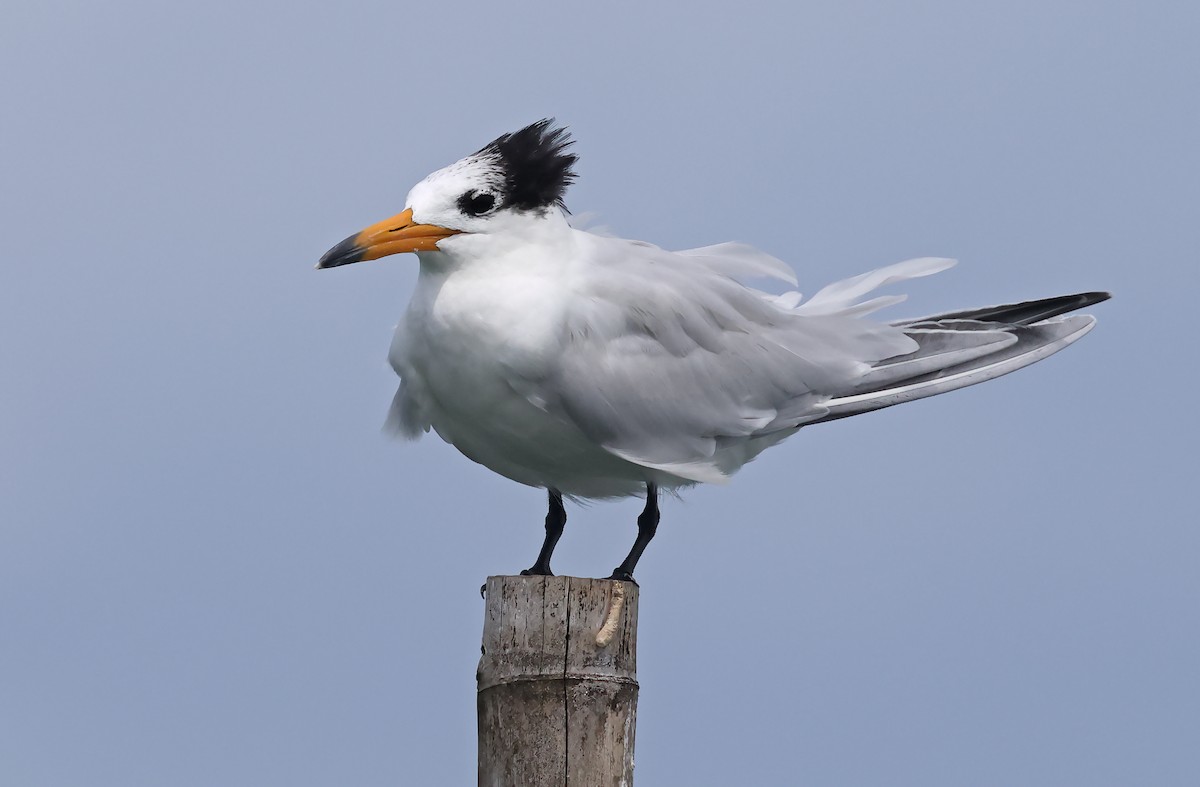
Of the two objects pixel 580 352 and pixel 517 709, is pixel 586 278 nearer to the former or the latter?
pixel 580 352

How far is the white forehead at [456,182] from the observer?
6.71m

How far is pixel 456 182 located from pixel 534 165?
1.16 ft

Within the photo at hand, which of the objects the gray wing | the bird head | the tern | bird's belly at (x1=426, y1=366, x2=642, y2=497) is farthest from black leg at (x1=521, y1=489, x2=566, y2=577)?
the bird head

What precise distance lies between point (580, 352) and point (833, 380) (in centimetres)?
129

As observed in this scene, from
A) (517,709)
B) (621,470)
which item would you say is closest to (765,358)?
(621,470)

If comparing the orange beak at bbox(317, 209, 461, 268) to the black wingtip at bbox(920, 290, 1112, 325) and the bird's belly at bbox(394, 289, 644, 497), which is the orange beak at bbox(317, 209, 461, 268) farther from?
the black wingtip at bbox(920, 290, 1112, 325)

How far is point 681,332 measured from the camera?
280 inches

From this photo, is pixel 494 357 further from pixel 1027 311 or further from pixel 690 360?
pixel 1027 311

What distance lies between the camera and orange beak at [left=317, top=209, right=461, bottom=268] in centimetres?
665

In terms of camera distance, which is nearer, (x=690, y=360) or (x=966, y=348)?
(x=690, y=360)

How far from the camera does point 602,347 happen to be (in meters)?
6.84

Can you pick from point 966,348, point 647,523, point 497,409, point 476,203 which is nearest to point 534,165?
point 476,203

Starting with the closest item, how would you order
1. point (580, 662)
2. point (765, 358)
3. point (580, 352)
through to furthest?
point (580, 662)
point (580, 352)
point (765, 358)

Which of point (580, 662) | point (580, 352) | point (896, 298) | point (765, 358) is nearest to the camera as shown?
point (580, 662)
